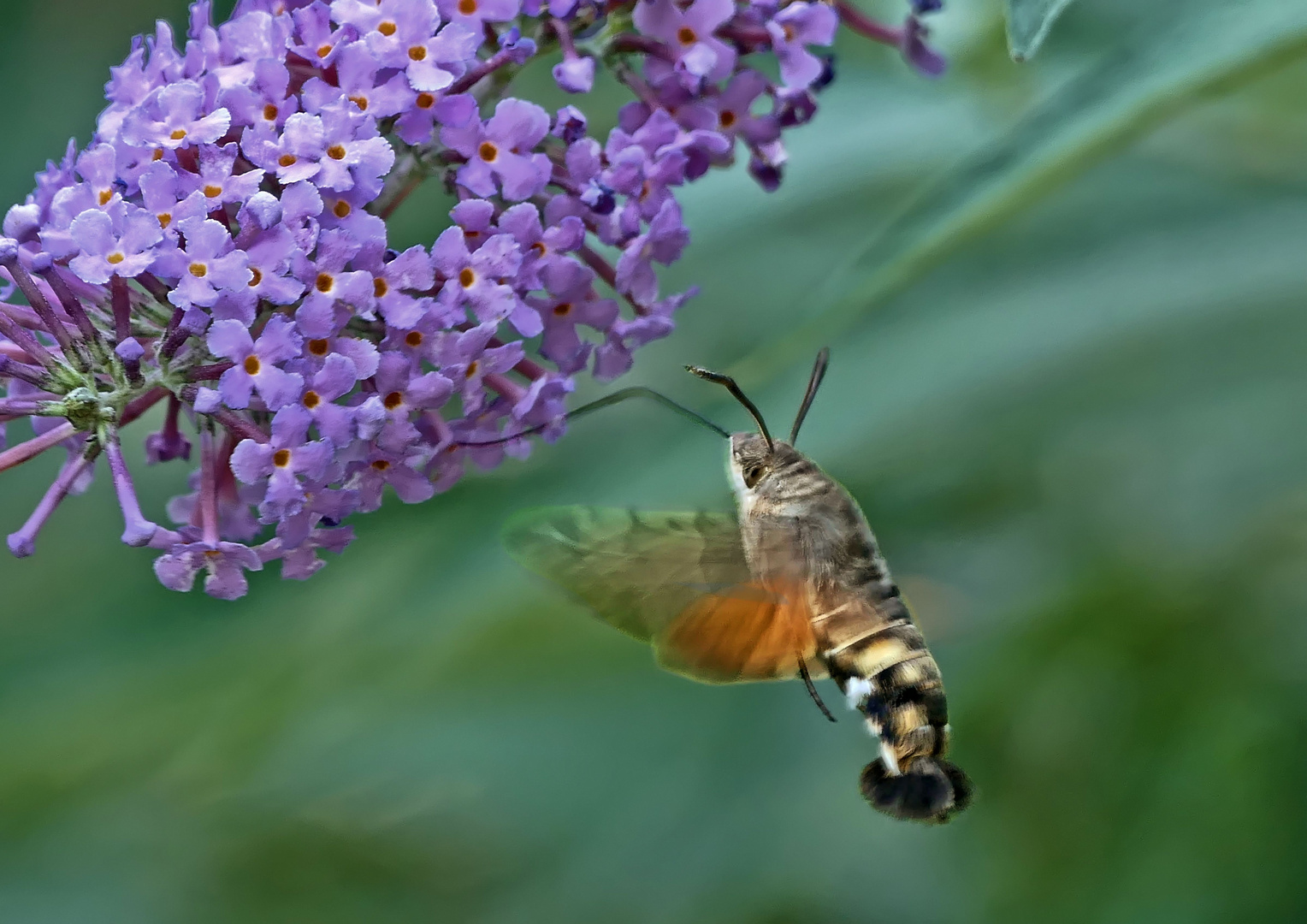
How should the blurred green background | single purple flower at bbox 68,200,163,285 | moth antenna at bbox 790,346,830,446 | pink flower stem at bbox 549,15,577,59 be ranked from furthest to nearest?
the blurred green background
moth antenna at bbox 790,346,830,446
pink flower stem at bbox 549,15,577,59
single purple flower at bbox 68,200,163,285

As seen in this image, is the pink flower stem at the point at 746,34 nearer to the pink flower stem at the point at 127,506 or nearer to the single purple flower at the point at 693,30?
the single purple flower at the point at 693,30

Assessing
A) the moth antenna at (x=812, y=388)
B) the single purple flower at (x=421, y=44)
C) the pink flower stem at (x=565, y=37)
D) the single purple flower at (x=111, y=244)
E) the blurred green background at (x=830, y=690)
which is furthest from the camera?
the blurred green background at (x=830, y=690)

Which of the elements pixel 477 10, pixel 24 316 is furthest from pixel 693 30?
pixel 24 316


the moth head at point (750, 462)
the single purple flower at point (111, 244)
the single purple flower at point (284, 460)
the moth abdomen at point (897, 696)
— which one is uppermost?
the single purple flower at point (111, 244)

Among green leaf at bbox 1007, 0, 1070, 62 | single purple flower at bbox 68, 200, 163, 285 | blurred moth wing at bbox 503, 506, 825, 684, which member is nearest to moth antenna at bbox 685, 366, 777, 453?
blurred moth wing at bbox 503, 506, 825, 684

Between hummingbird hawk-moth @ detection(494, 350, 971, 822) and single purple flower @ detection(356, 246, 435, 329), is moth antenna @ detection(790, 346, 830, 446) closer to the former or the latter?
hummingbird hawk-moth @ detection(494, 350, 971, 822)

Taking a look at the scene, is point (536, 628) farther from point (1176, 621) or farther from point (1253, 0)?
point (1253, 0)

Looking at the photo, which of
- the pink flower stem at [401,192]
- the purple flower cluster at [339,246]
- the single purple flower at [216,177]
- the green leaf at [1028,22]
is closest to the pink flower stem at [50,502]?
the purple flower cluster at [339,246]

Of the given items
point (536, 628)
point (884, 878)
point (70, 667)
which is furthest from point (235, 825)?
point (884, 878)
